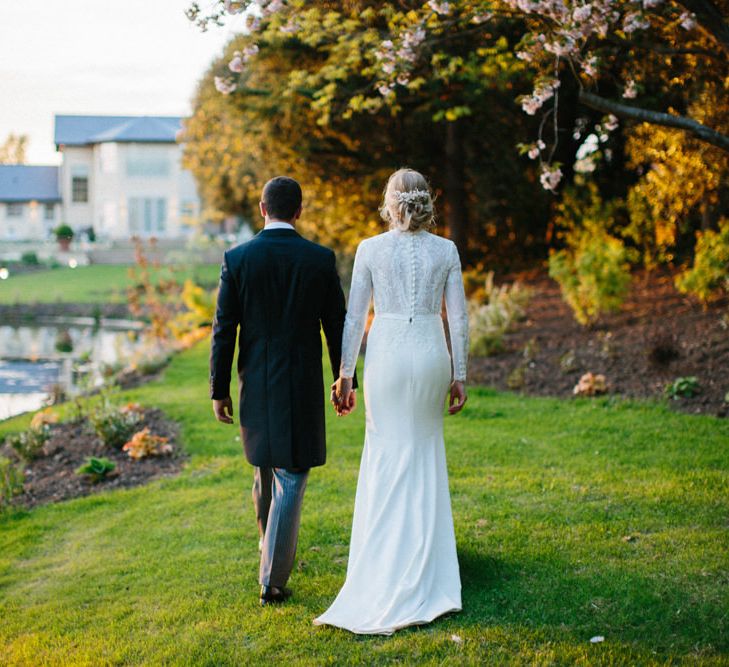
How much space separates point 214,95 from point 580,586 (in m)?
13.6

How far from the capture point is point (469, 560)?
4.65 metres

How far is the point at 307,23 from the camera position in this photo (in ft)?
22.7

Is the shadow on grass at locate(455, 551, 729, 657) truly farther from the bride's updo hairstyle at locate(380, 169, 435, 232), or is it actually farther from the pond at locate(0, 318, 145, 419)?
the pond at locate(0, 318, 145, 419)

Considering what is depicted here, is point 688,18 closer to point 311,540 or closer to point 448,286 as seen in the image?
point 448,286

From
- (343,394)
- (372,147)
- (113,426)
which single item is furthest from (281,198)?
(372,147)

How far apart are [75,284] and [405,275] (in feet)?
93.9

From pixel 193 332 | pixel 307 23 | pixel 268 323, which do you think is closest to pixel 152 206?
pixel 193 332

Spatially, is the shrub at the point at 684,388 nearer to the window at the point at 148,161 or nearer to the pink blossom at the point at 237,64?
the pink blossom at the point at 237,64

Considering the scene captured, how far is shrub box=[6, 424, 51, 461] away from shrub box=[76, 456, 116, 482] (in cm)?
97

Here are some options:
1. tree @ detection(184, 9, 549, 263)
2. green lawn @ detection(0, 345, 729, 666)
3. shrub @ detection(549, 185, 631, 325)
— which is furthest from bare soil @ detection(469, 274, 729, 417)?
tree @ detection(184, 9, 549, 263)

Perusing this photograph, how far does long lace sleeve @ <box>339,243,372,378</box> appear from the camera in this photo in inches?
160

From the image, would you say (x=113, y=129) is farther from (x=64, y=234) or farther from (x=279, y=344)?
(x=279, y=344)

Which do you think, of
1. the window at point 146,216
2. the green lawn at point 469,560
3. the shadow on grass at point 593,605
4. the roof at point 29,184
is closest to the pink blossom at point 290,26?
the green lawn at point 469,560

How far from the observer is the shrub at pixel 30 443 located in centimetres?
809
